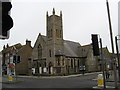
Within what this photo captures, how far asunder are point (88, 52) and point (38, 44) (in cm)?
1796

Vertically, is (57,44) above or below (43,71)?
above

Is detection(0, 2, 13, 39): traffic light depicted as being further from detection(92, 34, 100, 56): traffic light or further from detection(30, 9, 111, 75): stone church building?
detection(30, 9, 111, 75): stone church building

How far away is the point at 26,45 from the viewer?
76438mm

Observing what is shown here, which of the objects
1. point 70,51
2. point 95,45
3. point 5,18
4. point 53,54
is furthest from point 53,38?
point 5,18

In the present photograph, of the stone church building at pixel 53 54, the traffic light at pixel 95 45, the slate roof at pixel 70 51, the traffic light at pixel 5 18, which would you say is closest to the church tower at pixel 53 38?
the stone church building at pixel 53 54

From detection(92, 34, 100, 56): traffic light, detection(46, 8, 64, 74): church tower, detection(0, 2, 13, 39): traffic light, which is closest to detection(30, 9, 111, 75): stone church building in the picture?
detection(46, 8, 64, 74): church tower

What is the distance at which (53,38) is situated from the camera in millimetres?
63438

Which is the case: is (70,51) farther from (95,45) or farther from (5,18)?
(5,18)

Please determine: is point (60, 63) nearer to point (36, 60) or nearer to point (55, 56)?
point (55, 56)

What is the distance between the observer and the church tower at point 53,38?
62434 mm

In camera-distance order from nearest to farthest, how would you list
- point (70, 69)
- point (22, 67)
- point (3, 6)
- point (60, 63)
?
point (3, 6), point (60, 63), point (70, 69), point (22, 67)

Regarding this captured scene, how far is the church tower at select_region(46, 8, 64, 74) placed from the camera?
62.4m

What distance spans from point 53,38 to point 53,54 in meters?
4.86

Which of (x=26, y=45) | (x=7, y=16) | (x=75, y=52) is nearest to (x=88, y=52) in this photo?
(x=75, y=52)
